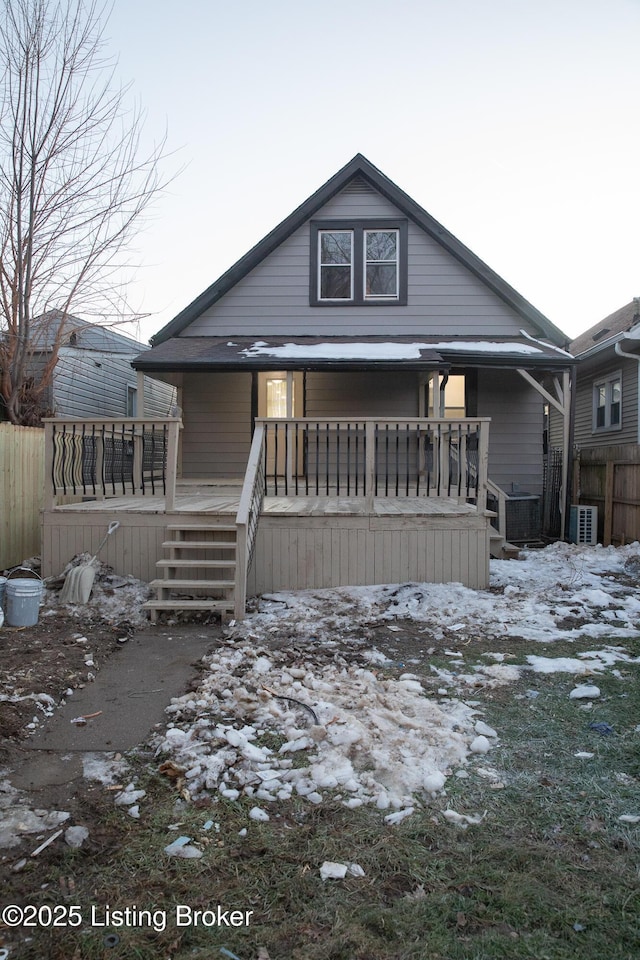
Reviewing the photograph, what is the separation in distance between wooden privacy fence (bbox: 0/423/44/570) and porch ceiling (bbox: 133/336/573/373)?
2376 mm

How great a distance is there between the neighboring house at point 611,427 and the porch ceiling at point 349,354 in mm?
1118

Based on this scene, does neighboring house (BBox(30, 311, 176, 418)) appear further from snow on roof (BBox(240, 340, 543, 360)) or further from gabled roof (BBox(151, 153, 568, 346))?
snow on roof (BBox(240, 340, 543, 360))

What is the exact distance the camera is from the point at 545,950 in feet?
6.01

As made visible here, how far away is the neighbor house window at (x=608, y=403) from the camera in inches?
553

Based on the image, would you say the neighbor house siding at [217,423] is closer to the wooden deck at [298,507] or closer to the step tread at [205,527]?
the wooden deck at [298,507]

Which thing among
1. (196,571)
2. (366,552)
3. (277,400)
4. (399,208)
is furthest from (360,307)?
(196,571)

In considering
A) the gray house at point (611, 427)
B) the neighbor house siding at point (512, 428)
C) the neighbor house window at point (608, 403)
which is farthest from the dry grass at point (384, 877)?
the neighbor house window at point (608, 403)

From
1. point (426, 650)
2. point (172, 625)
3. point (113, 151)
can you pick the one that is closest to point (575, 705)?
point (426, 650)

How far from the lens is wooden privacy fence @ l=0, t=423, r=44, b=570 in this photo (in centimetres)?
800

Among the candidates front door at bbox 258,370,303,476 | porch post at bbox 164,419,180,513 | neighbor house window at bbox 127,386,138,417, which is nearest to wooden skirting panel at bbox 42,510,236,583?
porch post at bbox 164,419,180,513

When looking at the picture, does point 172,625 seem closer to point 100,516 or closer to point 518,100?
point 100,516

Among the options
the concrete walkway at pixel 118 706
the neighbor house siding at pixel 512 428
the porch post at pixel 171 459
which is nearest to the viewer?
the concrete walkway at pixel 118 706

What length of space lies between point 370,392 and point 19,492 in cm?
655

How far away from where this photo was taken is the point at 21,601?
224 inches
